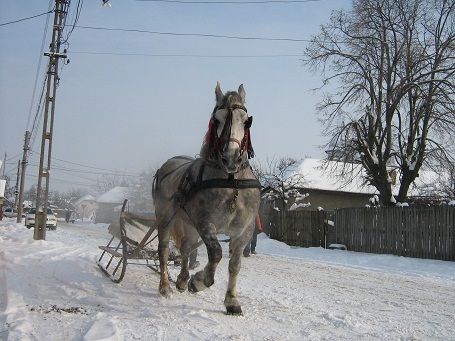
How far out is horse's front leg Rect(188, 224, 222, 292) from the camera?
540cm

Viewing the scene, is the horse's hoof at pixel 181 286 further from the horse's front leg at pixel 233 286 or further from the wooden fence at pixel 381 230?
the wooden fence at pixel 381 230

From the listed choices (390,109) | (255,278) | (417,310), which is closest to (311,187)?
(390,109)

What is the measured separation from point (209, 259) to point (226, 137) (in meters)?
1.39

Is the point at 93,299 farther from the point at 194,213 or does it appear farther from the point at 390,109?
the point at 390,109

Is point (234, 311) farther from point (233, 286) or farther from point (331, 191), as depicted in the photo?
point (331, 191)

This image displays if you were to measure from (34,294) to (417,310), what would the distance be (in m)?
5.25

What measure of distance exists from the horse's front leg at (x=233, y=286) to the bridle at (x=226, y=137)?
1.24 metres

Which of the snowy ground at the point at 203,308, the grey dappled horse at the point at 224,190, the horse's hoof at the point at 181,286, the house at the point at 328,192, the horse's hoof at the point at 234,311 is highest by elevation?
the house at the point at 328,192

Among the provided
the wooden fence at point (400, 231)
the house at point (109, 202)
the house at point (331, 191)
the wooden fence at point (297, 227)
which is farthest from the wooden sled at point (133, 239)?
the house at point (109, 202)

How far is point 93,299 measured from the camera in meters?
6.19

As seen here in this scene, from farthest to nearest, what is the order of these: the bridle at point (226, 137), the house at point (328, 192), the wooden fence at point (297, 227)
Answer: the house at point (328, 192) < the wooden fence at point (297, 227) < the bridle at point (226, 137)

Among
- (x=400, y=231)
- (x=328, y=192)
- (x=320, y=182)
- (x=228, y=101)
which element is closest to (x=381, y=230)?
(x=400, y=231)

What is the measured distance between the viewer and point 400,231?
727 inches

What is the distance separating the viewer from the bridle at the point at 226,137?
526cm
